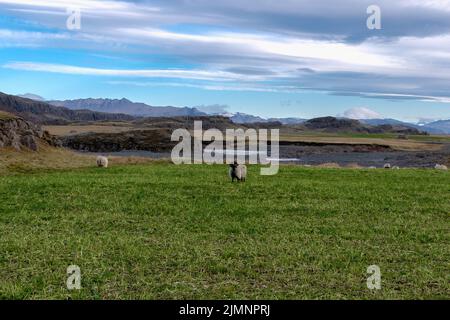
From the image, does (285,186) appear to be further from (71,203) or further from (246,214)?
(71,203)

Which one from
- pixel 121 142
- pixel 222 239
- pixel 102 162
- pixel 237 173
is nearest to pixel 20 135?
Answer: pixel 102 162

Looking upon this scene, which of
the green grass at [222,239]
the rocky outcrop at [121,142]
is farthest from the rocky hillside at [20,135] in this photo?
the rocky outcrop at [121,142]

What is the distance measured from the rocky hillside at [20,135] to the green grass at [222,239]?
2818 cm

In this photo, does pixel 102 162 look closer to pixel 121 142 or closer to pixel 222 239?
pixel 222 239

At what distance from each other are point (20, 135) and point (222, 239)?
164 feet

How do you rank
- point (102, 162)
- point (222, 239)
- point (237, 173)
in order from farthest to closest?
point (102, 162) → point (237, 173) → point (222, 239)

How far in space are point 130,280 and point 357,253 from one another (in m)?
7.19

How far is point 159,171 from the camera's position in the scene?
41.6 metres

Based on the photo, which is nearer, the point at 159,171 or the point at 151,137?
the point at 159,171

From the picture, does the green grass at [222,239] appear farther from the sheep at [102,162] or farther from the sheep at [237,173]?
the sheep at [102,162]

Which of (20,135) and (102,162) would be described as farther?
(20,135)

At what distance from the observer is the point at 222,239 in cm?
1833

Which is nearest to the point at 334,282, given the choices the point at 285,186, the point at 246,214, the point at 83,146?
the point at 246,214
